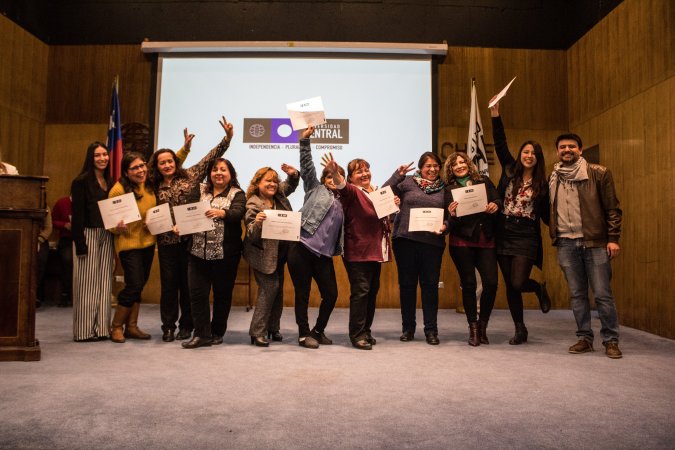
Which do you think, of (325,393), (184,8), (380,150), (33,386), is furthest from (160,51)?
(325,393)

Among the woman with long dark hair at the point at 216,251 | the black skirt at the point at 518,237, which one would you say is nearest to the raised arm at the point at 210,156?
the woman with long dark hair at the point at 216,251

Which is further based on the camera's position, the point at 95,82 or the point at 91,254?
the point at 95,82

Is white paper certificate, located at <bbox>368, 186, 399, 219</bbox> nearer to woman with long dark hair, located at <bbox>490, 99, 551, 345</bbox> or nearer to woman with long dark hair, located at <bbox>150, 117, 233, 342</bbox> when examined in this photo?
woman with long dark hair, located at <bbox>490, 99, 551, 345</bbox>

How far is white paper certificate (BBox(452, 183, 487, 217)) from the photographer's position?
357 cm

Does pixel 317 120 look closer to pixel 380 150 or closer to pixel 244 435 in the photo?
pixel 244 435

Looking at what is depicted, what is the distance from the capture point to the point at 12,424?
6.30 feet

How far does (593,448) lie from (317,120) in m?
2.37

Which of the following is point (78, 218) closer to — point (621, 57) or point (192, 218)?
point (192, 218)

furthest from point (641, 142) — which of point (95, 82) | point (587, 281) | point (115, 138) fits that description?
point (95, 82)

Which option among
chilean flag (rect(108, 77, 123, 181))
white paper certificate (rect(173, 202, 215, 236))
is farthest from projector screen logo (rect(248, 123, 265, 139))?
white paper certificate (rect(173, 202, 215, 236))

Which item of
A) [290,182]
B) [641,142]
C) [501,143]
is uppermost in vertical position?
[641,142]

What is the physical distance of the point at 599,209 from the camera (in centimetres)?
339

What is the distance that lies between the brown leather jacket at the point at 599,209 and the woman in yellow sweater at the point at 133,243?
283 centimetres

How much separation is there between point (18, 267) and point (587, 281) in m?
3.41
